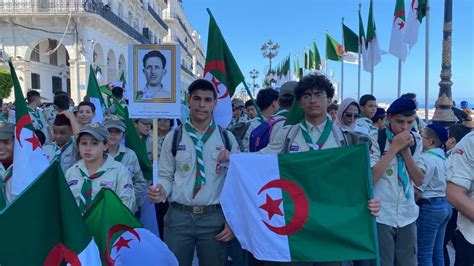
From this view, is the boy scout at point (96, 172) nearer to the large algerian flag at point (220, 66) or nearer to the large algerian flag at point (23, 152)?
the large algerian flag at point (23, 152)

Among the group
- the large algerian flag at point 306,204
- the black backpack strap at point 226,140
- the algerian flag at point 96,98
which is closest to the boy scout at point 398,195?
the large algerian flag at point 306,204

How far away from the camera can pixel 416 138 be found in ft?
11.2

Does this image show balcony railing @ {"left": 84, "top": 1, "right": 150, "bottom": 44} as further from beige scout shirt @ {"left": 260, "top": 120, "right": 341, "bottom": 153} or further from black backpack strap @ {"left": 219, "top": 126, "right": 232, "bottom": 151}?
beige scout shirt @ {"left": 260, "top": 120, "right": 341, "bottom": 153}

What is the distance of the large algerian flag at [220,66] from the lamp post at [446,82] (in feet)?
23.3

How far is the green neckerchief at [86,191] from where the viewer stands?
318 cm

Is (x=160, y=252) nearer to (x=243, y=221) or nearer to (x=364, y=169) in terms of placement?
(x=243, y=221)

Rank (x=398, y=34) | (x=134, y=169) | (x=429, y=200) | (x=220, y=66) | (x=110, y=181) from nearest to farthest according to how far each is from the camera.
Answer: (x=110, y=181) → (x=429, y=200) → (x=134, y=169) → (x=220, y=66) → (x=398, y=34)

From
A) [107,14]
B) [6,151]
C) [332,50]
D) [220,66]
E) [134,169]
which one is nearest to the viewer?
[6,151]

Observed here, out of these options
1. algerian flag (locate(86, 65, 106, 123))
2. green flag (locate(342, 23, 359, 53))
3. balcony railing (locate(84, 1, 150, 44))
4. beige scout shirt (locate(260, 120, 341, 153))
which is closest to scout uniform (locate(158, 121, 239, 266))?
beige scout shirt (locate(260, 120, 341, 153))

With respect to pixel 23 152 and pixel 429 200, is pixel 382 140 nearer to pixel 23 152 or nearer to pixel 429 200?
pixel 429 200

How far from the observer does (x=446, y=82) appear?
34.5 feet

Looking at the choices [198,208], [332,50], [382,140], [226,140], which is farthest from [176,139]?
[332,50]

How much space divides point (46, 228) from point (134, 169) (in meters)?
1.82

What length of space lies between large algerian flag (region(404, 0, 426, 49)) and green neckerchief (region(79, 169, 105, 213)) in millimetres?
9962
